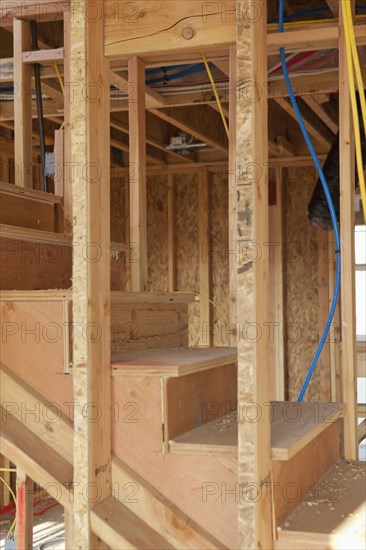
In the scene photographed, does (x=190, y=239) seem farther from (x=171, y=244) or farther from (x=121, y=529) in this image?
(x=121, y=529)

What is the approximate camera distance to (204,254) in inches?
281

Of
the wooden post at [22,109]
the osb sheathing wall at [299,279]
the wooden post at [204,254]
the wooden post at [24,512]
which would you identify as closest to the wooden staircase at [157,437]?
the wooden post at [24,512]

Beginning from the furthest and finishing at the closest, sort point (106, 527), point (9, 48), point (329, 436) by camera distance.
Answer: point (9, 48), point (329, 436), point (106, 527)

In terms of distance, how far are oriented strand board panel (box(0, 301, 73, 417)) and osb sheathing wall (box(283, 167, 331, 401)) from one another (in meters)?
4.76

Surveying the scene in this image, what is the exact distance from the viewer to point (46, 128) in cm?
645

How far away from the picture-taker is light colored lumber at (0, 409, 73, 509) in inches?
83.8

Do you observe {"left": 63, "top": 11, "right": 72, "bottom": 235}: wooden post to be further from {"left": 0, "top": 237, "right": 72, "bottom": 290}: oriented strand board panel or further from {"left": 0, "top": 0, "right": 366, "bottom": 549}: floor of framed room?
{"left": 0, "top": 237, "right": 72, "bottom": 290}: oriented strand board panel

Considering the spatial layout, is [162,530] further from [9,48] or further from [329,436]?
[9,48]

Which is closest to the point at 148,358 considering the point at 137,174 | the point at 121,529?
the point at 121,529

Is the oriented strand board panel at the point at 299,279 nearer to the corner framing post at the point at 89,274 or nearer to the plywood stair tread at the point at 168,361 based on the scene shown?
the plywood stair tread at the point at 168,361

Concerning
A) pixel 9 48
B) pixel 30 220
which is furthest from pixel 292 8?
pixel 30 220

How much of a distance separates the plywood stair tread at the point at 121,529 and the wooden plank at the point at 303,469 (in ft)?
1.21

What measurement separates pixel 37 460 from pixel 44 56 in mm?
2015

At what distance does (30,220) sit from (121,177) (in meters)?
4.73
